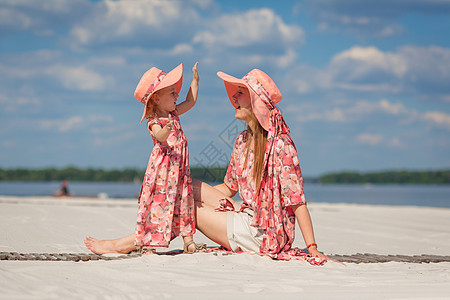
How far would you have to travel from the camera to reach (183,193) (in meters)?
4.98

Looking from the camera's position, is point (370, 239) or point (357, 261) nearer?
point (357, 261)

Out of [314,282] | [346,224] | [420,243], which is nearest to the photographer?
[314,282]

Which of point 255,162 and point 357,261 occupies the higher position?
point 255,162

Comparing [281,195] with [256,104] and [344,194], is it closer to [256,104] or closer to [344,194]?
[256,104]

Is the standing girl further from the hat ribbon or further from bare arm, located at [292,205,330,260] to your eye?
bare arm, located at [292,205,330,260]

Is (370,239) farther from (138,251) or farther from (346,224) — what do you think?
(138,251)

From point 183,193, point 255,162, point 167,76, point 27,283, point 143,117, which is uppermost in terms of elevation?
point 167,76

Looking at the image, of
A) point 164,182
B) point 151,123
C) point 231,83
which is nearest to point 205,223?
point 164,182

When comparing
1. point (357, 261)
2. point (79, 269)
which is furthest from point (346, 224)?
point (79, 269)

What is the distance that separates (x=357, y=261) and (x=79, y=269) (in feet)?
8.84

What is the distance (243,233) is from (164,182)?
0.93 metres

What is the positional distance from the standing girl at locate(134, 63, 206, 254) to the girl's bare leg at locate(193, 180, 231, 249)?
10cm

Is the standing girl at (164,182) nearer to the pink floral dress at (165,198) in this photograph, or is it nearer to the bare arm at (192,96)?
the pink floral dress at (165,198)

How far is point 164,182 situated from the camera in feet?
16.2
